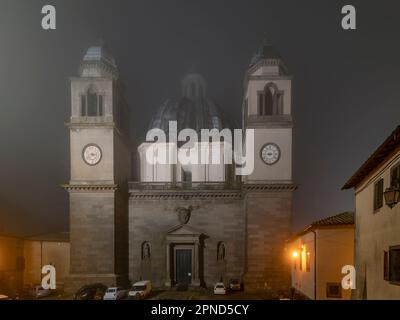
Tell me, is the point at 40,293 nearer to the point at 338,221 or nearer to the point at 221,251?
the point at 221,251

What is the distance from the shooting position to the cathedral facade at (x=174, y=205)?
85.0ft

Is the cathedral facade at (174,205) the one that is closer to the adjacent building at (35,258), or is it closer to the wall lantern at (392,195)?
the adjacent building at (35,258)

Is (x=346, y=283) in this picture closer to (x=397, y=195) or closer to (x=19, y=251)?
(x=397, y=195)

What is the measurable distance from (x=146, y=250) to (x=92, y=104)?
972 centimetres

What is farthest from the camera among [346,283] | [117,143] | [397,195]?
[117,143]

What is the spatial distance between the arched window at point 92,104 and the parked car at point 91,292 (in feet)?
31.6

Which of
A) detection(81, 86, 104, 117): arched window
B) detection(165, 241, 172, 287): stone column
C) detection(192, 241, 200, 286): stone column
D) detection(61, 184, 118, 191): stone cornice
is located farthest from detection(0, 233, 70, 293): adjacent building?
detection(81, 86, 104, 117): arched window

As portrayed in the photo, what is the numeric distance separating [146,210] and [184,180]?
3.92 metres

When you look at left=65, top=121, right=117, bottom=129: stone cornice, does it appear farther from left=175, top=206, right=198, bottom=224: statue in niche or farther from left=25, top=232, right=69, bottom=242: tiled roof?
left=25, top=232, right=69, bottom=242: tiled roof

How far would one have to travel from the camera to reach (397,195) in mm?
10516

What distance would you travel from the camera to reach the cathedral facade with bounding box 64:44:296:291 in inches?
1021

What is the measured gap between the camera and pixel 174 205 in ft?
94.8

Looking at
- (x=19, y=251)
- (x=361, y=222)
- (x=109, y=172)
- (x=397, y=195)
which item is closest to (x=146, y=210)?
(x=109, y=172)

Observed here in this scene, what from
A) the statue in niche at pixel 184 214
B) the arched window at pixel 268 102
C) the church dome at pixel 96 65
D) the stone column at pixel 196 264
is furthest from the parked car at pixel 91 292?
the arched window at pixel 268 102
